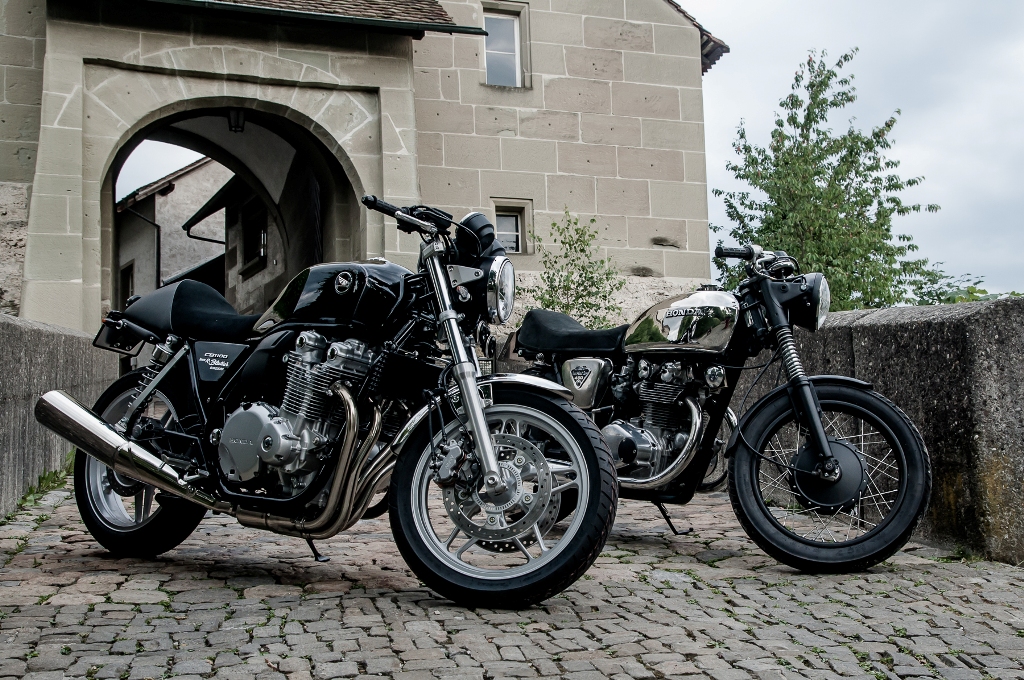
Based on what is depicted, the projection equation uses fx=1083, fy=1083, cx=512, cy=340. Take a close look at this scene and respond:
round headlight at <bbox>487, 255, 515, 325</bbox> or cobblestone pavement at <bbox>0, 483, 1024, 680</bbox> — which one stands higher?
round headlight at <bbox>487, 255, 515, 325</bbox>

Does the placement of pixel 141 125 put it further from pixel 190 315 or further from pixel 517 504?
pixel 517 504

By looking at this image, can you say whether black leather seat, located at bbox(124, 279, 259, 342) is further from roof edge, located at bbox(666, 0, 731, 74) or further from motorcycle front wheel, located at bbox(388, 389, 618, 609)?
roof edge, located at bbox(666, 0, 731, 74)

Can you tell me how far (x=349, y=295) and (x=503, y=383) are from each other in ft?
2.31

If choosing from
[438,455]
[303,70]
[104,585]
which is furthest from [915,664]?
[303,70]

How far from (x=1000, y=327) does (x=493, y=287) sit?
7.32 ft

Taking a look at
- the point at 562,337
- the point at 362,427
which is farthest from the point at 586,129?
the point at 362,427

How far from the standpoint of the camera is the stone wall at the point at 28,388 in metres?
5.51

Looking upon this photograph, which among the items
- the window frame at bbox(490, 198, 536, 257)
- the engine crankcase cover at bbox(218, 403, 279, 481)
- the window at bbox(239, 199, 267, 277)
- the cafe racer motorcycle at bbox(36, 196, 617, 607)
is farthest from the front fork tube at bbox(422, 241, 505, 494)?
the window at bbox(239, 199, 267, 277)

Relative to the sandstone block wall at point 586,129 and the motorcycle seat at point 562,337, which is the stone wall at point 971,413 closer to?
the motorcycle seat at point 562,337

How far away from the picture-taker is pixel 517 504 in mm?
3564

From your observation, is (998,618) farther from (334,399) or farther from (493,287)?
(334,399)

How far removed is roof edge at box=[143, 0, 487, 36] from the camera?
36.6ft

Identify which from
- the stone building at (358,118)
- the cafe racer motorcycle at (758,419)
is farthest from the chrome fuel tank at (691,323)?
the stone building at (358,118)

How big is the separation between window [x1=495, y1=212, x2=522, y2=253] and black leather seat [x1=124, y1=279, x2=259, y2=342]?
9.70 m
